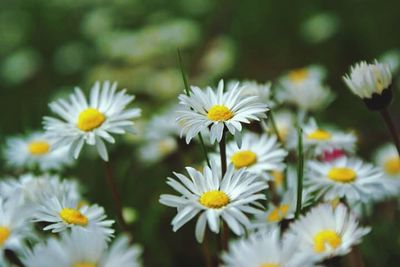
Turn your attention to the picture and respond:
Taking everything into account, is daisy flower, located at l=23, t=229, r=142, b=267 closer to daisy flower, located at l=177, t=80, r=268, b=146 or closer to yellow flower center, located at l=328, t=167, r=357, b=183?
daisy flower, located at l=177, t=80, r=268, b=146

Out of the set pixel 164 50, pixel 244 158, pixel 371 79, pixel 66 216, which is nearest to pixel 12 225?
pixel 66 216

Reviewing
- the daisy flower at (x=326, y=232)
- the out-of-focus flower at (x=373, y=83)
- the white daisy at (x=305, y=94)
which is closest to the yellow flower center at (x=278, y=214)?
the daisy flower at (x=326, y=232)

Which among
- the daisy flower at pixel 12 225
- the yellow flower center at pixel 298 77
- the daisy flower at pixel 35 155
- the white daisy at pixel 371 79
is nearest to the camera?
the daisy flower at pixel 12 225

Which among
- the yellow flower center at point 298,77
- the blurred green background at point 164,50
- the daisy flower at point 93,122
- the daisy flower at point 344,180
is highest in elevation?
the blurred green background at point 164,50

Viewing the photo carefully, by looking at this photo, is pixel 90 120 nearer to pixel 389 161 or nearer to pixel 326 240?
pixel 326 240

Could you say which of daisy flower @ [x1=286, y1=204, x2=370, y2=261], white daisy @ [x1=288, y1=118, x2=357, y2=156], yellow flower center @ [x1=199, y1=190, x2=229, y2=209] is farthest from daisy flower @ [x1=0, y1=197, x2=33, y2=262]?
white daisy @ [x1=288, y1=118, x2=357, y2=156]

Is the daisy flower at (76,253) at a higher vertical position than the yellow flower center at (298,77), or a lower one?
lower

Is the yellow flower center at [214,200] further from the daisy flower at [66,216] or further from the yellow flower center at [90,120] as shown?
the yellow flower center at [90,120]
